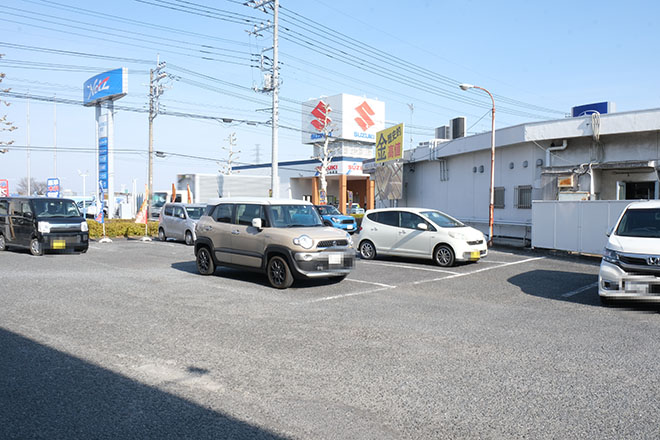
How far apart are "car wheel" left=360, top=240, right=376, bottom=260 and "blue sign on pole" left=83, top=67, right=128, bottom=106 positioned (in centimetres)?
2294

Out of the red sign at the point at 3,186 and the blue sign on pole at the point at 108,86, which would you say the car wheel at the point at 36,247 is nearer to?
the red sign at the point at 3,186

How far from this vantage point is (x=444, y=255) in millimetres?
13234

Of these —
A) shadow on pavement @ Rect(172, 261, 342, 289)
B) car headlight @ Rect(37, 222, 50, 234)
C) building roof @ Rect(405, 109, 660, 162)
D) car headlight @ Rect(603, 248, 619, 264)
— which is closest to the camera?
car headlight @ Rect(603, 248, 619, 264)

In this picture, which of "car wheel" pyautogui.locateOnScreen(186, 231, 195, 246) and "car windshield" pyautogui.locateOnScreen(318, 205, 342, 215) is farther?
"car windshield" pyautogui.locateOnScreen(318, 205, 342, 215)

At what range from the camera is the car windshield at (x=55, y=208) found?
51.7 ft

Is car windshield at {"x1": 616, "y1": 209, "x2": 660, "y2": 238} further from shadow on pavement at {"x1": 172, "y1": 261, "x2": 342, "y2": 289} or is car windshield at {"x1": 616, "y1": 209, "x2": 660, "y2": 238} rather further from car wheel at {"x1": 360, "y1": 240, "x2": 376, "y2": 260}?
car wheel at {"x1": 360, "y1": 240, "x2": 376, "y2": 260}

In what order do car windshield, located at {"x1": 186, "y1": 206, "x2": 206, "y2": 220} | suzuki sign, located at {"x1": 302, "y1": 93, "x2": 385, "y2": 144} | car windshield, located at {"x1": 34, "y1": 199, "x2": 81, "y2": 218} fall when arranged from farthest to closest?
suzuki sign, located at {"x1": 302, "y1": 93, "x2": 385, "y2": 144}
car windshield, located at {"x1": 186, "y1": 206, "x2": 206, "y2": 220}
car windshield, located at {"x1": 34, "y1": 199, "x2": 81, "y2": 218}

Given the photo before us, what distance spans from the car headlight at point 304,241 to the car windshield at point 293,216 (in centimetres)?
72

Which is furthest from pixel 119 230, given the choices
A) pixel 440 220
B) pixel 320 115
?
pixel 320 115

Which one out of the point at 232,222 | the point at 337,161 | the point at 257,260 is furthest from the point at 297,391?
the point at 337,161

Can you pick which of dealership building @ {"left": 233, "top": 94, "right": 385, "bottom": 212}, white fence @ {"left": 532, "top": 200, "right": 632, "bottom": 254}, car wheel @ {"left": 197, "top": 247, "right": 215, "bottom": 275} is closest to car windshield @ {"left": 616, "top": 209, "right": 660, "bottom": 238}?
white fence @ {"left": 532, "top": 200, "right": 632, "bottom": 254}

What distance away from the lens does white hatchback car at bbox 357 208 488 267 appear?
13.1 meters

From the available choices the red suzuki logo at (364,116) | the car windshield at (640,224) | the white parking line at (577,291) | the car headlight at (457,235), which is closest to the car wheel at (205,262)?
the car headlight at (457,235)

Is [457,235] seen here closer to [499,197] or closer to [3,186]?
[499,197]
